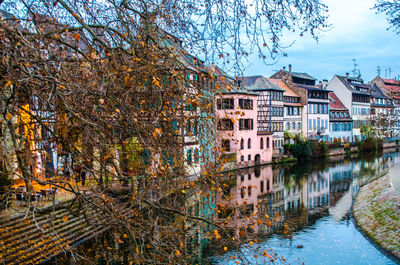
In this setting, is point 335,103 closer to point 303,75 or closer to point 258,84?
point 303,75

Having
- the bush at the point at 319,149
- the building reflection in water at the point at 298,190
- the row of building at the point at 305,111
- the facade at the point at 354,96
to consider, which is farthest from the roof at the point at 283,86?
the facade at the point at 354,96

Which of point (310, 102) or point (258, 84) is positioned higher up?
point (258, 84)

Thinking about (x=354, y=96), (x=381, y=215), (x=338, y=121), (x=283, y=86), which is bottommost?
(x=381, y=215)

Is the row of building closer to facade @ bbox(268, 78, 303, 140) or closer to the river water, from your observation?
facade @ bbox(268, 78, 303, 140)

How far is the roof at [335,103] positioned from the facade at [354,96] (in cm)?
79

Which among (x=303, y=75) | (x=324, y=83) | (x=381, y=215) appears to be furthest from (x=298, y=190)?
(x=324, y=83)

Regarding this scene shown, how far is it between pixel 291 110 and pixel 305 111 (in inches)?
127

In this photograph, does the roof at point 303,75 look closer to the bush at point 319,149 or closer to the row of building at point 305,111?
the row of building at point 305,111

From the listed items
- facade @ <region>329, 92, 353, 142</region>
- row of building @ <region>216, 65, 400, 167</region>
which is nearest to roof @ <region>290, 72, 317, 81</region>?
row of building @ <region>216, 65, 400, 167</region>

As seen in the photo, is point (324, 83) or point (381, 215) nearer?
point (381, 215)

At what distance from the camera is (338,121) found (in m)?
63.9

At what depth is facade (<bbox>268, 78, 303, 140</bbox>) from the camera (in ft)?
167

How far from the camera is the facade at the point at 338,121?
6262 centimetres

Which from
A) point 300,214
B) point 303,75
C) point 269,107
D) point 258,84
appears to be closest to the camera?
point 300,214
